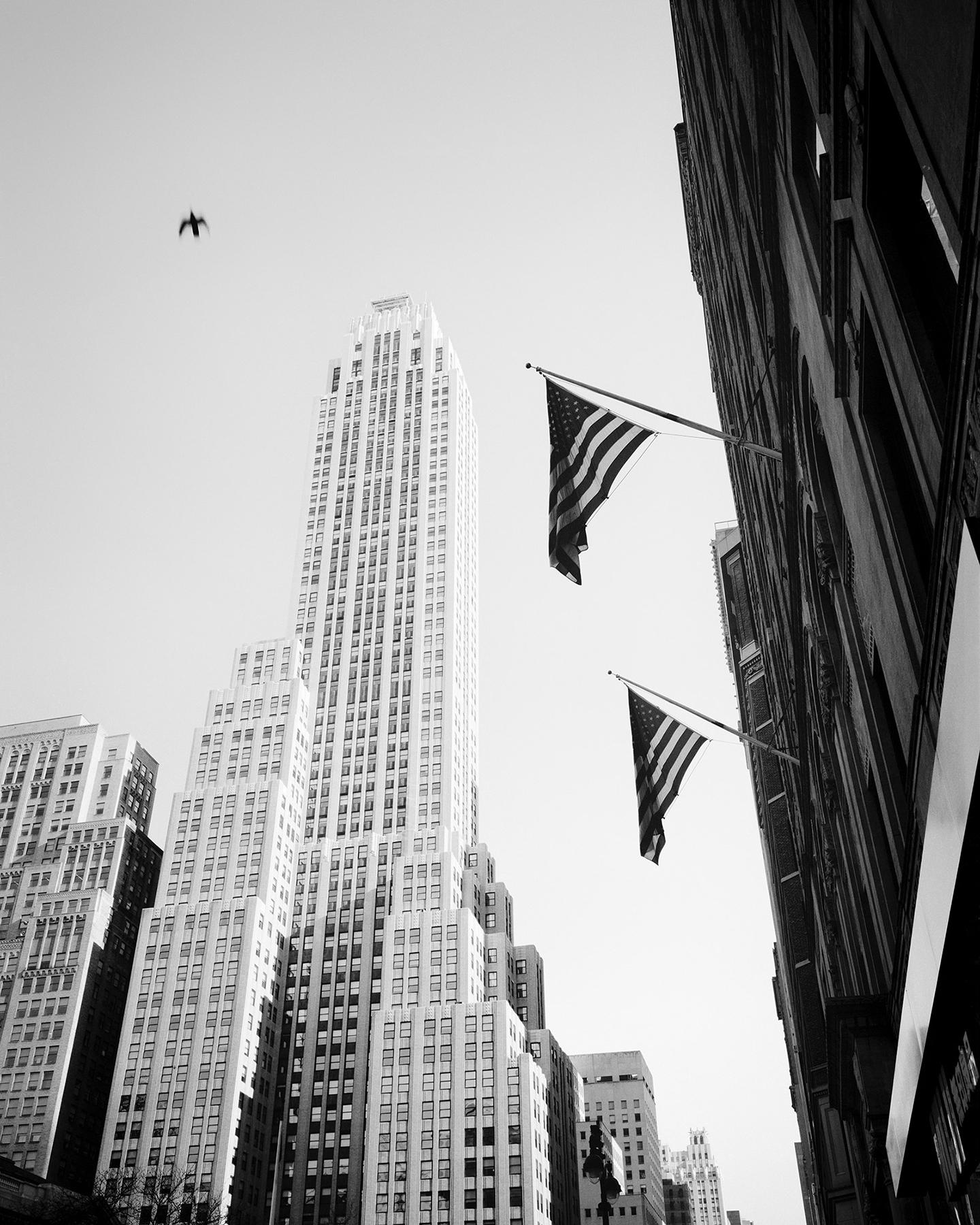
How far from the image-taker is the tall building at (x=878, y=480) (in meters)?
10.8

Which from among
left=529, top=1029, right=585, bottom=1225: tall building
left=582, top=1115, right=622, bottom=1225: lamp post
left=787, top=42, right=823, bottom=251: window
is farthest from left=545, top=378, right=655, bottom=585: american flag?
left=529, top=1029, right=585, bottom=1225: tall building

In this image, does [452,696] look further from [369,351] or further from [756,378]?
[756,378]

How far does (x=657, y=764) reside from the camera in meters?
23.2

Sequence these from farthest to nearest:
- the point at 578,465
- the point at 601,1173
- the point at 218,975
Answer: the point at 218,975 < the point at 601,1173 < the point at 578,465

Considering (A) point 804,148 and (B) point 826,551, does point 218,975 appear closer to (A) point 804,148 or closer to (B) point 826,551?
(B) point 826,551

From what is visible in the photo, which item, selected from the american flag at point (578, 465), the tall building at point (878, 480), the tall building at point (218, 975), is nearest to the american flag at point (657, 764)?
the tall building at point (878, 480)

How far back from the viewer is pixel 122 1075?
116938 millimetres

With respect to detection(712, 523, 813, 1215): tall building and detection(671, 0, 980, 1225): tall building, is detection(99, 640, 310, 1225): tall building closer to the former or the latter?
detection(712, 523, 813, 1215): tall building

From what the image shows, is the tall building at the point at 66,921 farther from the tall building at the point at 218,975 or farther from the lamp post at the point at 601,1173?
the lamp post at the point at 601,1173

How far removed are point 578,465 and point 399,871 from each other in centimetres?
12170

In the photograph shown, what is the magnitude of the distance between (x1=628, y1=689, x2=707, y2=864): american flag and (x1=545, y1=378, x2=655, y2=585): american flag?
502 centimetres

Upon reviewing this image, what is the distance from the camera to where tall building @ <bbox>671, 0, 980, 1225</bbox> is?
10.8 metres

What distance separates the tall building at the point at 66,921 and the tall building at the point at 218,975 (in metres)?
5.21

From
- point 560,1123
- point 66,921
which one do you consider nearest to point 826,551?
point 66,921
